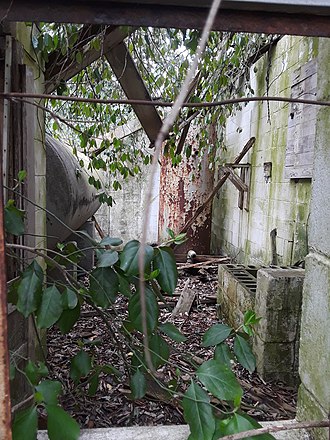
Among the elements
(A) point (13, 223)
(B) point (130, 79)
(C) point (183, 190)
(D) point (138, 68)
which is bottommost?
(A) point (13, 223)

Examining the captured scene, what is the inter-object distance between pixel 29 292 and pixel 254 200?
14.6ft

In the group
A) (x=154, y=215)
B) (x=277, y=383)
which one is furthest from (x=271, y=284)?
(x=154, y=215)

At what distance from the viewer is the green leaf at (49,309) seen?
1.30 meters

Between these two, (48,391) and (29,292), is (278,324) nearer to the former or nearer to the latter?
(29,292)

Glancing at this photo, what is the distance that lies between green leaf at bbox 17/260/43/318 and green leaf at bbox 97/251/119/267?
0.70 ft

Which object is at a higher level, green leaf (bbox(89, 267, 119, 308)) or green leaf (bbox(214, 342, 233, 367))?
green leaf (bbox(89, 267, 119, 308))

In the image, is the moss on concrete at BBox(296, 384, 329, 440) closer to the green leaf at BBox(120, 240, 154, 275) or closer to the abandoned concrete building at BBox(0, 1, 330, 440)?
the abandoned concrete building at BBox(0, 1, 330, 440)

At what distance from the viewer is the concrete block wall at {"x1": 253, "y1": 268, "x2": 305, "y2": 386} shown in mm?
2867

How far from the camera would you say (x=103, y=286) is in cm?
147

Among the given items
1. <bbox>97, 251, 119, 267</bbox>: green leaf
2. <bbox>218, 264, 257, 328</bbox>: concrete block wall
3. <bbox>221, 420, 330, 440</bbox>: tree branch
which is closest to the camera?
<bbox>221, 420, 330, 440</bbox>: tree branch

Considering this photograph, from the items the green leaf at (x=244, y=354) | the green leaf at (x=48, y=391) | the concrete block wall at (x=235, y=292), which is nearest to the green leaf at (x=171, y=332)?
the green leaf at (x=244, y=354)

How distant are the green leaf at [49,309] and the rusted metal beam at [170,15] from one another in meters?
0.83

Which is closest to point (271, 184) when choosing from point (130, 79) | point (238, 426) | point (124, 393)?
point (130, 79)

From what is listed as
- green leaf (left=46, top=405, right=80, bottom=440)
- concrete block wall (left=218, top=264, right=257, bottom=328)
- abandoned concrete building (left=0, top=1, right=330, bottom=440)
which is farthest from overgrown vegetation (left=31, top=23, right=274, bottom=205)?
concrete block wall (left=218, top=264, right=257, bottom=328)
